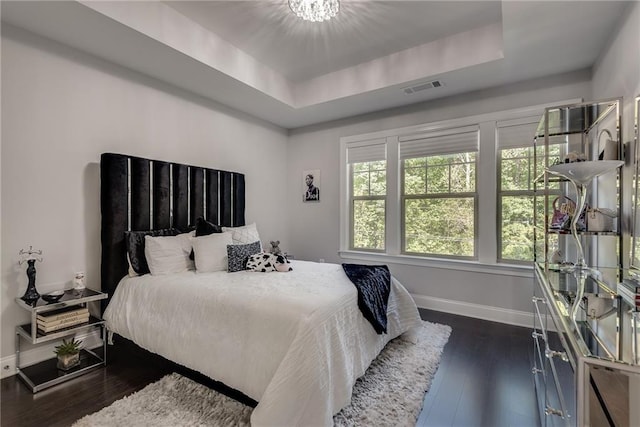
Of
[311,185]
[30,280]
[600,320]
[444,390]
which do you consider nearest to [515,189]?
[444,390]

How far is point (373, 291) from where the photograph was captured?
2.35 meters

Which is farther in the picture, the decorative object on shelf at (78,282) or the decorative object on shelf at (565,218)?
the decorative object on shelf at (78,282)

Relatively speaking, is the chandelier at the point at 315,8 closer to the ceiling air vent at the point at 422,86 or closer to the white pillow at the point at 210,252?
the ceiling air vent at the point at 422,86

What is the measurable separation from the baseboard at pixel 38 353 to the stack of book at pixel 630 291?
373 centimetres

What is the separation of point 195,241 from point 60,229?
3.48 ft

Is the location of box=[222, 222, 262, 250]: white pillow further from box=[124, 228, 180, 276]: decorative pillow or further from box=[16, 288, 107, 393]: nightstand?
box=[16, 288, 107, 393]: nightstand

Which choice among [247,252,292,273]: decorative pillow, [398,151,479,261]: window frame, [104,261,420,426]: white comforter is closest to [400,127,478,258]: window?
[398,151,479,261]: window frame

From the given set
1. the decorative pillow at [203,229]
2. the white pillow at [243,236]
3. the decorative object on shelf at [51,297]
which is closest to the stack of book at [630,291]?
the white pillow at [243,236]

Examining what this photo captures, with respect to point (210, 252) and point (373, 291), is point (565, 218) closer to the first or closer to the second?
point (373, 291)

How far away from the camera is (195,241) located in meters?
2.86

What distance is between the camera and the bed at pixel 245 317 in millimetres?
1579

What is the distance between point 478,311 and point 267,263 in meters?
2.50

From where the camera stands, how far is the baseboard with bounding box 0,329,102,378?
2.19 metres

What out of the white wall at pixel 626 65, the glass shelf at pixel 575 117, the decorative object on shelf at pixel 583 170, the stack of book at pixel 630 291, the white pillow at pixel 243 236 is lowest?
the stack of book at pixel 630 291
